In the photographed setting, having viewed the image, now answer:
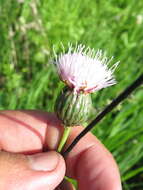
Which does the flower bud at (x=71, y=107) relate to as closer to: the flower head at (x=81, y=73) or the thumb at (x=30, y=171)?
the flower head at (x=81, y=73)

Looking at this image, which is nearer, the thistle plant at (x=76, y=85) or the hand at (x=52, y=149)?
the thistle plant at (x=76, y=85)

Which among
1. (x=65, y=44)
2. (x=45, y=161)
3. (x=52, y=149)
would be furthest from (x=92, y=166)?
(x=65, y=44)

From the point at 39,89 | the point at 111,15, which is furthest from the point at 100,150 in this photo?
the point at 111,15

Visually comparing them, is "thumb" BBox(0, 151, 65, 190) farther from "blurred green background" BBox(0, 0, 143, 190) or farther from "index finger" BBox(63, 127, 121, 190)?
"blurred green background" BBox(0, 0, 143, 190)

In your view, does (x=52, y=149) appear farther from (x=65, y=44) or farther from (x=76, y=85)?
(x=65, y=44)

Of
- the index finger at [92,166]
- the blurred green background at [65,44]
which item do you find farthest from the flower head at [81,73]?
the blurred green background at [65,44]

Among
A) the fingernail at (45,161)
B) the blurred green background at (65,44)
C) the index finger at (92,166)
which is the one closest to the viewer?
the fingernail at (45,161)
